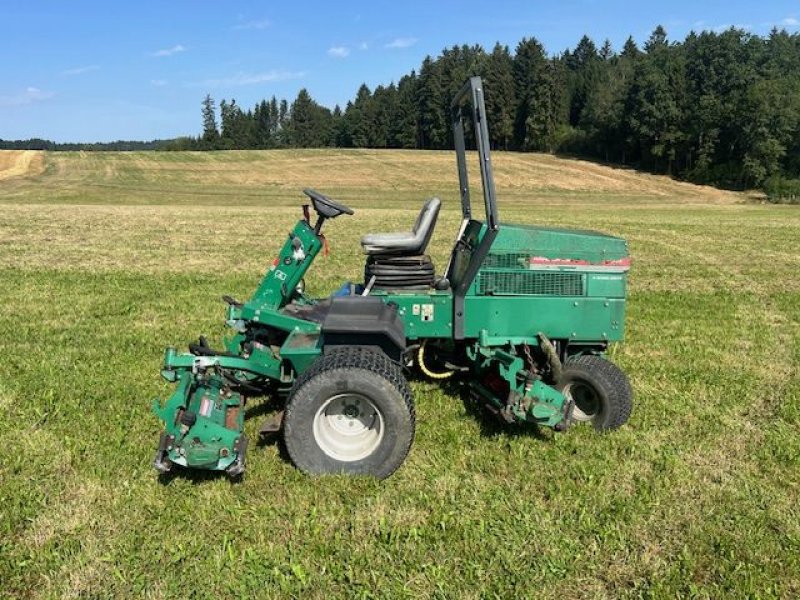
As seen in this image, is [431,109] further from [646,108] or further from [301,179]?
[301,179]

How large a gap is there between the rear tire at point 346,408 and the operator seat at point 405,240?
3.25ft

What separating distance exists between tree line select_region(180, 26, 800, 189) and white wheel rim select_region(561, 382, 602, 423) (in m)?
39.0

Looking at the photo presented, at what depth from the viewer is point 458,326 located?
4898 mm

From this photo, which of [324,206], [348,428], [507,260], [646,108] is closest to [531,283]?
[507,260]

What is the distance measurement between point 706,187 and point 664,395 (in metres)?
55.8

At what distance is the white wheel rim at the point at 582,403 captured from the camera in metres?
4.89

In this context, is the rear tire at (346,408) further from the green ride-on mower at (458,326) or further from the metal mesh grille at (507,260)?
the metal mesh grille at (507,260)

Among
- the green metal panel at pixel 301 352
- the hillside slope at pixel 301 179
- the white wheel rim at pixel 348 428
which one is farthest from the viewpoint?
the hillside slope at pixel 301 179

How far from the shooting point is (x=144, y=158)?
194 ft

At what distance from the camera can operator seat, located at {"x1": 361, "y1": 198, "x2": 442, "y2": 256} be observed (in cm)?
489

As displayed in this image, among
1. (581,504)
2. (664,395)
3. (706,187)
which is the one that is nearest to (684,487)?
(581,504)

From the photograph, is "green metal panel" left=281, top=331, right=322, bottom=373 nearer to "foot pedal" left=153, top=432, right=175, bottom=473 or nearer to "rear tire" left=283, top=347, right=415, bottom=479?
"rear tire" left=283, top=347, right=415, bottom=479

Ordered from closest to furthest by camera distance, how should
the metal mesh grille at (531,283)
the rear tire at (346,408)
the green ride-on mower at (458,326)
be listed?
1. the rear tire at (346,408)
2. the green ride-on mower at (458,326)
3. the metal mesh grille at (531,283)

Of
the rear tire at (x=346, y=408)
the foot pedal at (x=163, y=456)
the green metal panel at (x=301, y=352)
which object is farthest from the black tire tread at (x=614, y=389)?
the foot pedal at (x=163, y=456)
